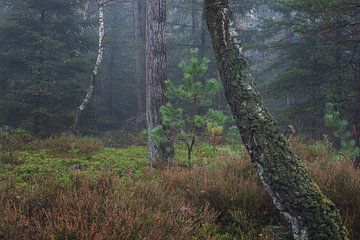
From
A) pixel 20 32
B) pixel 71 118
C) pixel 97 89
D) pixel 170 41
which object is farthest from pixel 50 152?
pixel 97 89

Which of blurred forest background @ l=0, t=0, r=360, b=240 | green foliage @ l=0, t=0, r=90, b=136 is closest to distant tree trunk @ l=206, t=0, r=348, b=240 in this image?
blurred forest background @ l=0, t=0, r=360, b=240

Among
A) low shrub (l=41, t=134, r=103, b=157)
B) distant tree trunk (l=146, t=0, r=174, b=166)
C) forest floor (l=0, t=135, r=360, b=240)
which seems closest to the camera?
forest floor (l=0, t=135, r=360, b=240)

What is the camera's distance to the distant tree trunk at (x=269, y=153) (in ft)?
12.8

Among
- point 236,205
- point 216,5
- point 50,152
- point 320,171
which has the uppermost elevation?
point 216,5

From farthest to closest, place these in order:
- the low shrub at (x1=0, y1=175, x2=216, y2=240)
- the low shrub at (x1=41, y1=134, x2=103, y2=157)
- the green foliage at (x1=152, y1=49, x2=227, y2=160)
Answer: the low shrub at (x1=41, y1=134, x2=103, y2=157) → the green foliage at (x1=152, y1=49, x2=227, y2=160) → the low shrub at (x1=0, y1=175, x2=216, y2=240)

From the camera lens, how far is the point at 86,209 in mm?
4090

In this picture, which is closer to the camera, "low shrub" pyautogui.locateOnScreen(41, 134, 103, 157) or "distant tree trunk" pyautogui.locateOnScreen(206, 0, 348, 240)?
"distant tree trunk" pyautogui.locateOnScreen(206, 0, 348, 240)

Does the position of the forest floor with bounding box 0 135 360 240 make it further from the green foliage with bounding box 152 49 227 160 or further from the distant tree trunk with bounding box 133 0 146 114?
the distant tree trunk with bounding box 133 0 146 114

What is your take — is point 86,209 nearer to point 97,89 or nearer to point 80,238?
point 80,238

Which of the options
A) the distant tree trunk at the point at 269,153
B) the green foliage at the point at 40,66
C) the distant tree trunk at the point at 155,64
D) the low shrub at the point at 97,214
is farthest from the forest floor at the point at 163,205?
the green foliage at the point at 40,66

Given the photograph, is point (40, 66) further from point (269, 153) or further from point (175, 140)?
point (269, 153)

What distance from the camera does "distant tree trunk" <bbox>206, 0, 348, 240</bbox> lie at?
3904 millimetres

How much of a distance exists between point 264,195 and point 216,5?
114 inches

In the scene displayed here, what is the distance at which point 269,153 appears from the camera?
4.16 m
